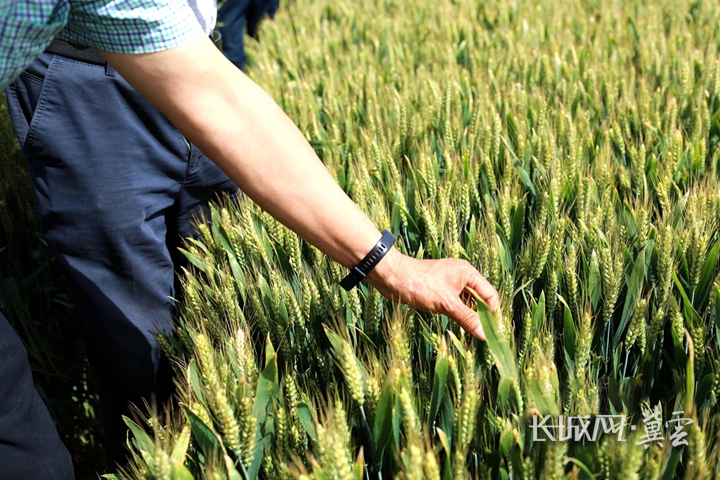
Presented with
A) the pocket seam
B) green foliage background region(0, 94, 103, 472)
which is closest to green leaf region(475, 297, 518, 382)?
the pocket seam

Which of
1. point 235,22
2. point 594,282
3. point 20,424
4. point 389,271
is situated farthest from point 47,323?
point 235,22

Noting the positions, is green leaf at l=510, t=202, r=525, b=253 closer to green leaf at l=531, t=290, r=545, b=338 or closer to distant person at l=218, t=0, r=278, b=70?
green leaf at l=531, t=290, r=545, b=338

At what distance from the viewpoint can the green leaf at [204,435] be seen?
0.89 metres

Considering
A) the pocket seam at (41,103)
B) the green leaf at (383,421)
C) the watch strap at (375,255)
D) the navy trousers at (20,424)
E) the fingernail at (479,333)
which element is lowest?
the navy trousers at (20,424)

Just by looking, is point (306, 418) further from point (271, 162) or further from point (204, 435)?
point (271, 162)

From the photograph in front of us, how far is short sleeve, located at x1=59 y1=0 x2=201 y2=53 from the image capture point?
808mm

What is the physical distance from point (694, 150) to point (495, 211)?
63 cm

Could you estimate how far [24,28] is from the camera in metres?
0.79

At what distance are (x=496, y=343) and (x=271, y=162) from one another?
1.39ft

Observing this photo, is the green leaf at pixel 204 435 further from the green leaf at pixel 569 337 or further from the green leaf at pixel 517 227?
the green leaf at pixel 517 227

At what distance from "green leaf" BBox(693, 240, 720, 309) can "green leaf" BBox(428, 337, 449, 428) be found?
1.85ft

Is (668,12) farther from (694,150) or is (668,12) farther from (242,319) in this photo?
(242,319)

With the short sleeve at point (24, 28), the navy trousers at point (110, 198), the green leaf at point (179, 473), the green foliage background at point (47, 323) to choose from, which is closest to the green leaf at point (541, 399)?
the green leaf at point (179, 473)

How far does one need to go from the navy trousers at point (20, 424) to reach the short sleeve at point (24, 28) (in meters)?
0.42
